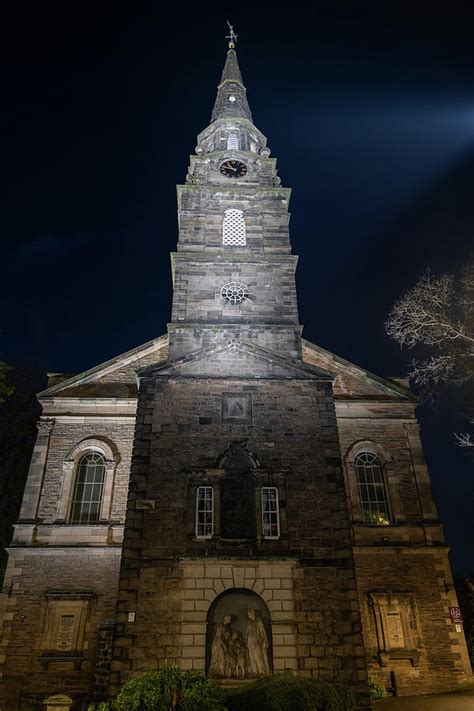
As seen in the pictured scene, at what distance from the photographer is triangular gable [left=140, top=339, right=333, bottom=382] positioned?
62.2 feet

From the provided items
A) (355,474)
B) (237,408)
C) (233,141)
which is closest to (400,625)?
(355,474)

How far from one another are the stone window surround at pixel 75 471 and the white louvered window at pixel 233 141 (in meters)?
16.8

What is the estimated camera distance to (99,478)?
66.2ft

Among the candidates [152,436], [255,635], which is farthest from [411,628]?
[152,436]

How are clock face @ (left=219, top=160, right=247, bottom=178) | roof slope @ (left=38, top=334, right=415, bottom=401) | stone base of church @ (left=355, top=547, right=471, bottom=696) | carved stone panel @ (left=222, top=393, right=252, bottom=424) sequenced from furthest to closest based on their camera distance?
1. clock face @ (left=219, top=160, right=247, bottom=178)
2. roof slope @ (left=38, top=334, right=415, bottom=401)
3. carved stone panel @ (left=222, top=393, right=252, bottom=424)
4. stone base of church @ (left=355, top=547, right=471, bottom=696)

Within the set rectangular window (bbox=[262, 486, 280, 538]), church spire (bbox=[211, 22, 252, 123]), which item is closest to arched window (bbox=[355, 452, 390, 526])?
rectangular window (bbox=[262, 486, 280, 538])

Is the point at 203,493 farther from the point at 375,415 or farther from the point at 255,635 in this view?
the point at 375,415

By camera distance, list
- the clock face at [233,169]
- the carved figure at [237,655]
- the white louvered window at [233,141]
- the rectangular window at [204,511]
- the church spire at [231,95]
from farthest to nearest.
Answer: the church spire at [231,95], the white louvered window at [233,141], the clock face at [233,169], the rectangular window at [204,511], the carved figure at [237,655]

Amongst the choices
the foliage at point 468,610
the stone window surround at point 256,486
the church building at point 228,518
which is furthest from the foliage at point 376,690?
the foliage at point 468,610

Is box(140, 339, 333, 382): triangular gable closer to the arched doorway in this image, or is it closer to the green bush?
the arched doorway

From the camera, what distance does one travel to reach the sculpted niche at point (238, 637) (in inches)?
556

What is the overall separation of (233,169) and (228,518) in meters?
17.2

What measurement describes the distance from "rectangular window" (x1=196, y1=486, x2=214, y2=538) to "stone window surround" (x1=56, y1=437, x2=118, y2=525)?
4515mm

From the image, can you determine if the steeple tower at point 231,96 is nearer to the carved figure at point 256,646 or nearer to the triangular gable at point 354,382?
the triangular gable at point 354,382
